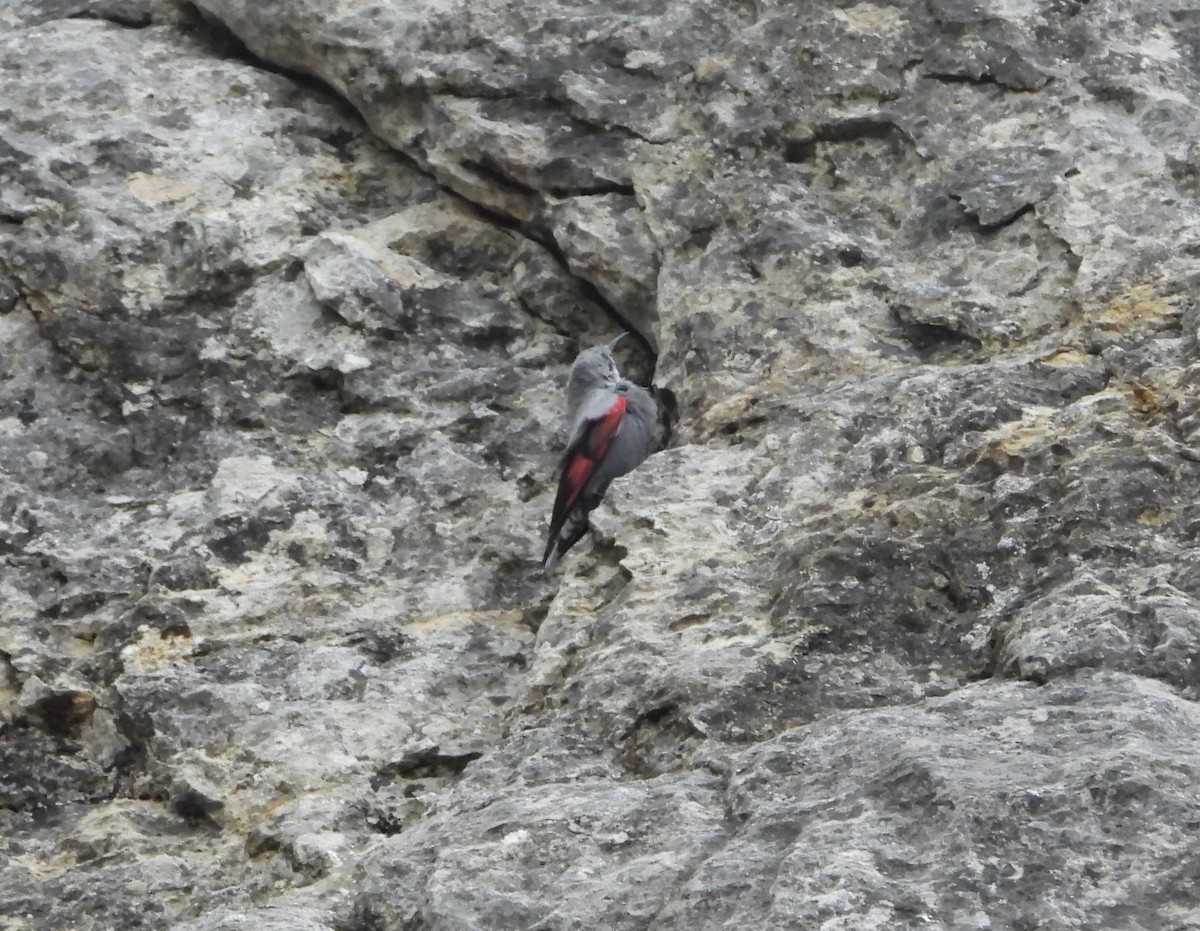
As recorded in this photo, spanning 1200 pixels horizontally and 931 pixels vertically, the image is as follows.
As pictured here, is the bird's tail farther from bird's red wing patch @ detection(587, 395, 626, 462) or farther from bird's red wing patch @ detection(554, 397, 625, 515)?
bird's red wing patch @ detection(587, 395, 626, 462)

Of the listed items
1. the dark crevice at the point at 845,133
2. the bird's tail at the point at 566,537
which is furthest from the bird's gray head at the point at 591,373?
the dark crevice at the point at 845,133

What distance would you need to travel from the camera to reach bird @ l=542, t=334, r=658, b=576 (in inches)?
184

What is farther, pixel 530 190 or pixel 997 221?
pixel 530 190

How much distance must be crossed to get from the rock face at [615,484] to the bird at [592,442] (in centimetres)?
12

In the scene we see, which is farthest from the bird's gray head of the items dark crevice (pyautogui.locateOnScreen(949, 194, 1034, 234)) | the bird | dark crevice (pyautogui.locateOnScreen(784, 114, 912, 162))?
dark crevice (pyautogui.locateOnScreen(949, 194, 1034, 234))

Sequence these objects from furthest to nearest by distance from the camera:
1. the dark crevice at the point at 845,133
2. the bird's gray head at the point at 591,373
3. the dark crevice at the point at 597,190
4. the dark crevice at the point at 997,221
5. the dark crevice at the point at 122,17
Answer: the dark crevice at the point at 122,17
the dark crevice at the point at 597,190
the dark crevice at the point at 845,133
the bird's gray head at the point at 591,373
the dark crevice at the point at 997,221

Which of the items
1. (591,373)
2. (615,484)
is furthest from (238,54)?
(615,484)

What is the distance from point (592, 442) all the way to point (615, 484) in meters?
0.40

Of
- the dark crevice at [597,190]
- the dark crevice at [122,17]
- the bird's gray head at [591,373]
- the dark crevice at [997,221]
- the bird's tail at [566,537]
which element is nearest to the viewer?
the bird's tail at [566,537]

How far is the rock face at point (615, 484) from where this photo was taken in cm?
323

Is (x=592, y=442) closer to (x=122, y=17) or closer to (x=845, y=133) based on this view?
(x=845, y=133)

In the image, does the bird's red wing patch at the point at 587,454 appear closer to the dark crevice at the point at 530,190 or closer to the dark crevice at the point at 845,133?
the dark crevice at the point at 530,190

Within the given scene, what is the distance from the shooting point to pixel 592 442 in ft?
15.5

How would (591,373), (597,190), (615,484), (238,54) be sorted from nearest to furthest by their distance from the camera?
(615,484) < (591,373) < (597,190) < (238,54)
